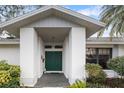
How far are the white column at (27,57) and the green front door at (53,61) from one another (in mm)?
8796

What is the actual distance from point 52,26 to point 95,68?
3.55m

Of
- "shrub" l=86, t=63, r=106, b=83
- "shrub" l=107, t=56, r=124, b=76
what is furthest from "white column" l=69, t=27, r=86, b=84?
"shrub" l=107, t=56, r=124, b=76

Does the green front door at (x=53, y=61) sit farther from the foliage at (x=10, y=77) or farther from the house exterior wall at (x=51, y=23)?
the foliage at (x=10, y=77)

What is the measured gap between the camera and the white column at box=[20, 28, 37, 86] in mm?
16297

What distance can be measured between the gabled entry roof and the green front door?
882 cm

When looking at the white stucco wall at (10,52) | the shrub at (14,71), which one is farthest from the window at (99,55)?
the shrub at (14,71)

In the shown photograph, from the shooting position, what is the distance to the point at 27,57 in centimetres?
1638

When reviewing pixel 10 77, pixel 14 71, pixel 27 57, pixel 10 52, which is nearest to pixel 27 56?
pixel 27 57

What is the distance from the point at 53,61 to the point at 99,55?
4285 millimetres

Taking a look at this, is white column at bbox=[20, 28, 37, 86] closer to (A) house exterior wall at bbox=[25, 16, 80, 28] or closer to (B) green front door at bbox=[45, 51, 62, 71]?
(A) house exterior wall at bbox=[25, 16, 80, 28]

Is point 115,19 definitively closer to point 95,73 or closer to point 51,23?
point 95,73

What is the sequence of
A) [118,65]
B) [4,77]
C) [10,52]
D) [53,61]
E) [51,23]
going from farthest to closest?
[53,61] < [10,52] < [118,65] < [51,23] < [4,77]

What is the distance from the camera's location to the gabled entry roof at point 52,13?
15.5 meters
